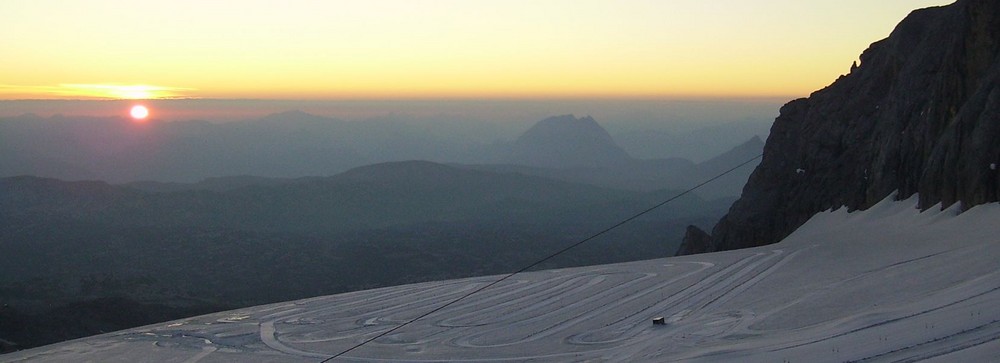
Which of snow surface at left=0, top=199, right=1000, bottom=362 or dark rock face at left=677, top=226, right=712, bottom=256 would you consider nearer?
snow surface at left=0, top=199, right=1000, bottom=362

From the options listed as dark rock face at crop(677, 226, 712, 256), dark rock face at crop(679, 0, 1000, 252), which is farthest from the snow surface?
dark rock face at crop(677, 226, 712, 256)

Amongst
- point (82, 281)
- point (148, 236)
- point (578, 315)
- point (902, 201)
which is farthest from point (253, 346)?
point (148, 236)

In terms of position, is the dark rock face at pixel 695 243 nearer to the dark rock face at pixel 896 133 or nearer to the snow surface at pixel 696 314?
the dark rock face at pixel 896 133

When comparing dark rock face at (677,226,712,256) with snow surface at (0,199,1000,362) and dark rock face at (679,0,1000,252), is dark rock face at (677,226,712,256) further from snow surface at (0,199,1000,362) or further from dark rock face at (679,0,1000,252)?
snow surface at (0,199,1000,362)

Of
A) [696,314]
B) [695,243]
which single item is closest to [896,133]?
[695,243]

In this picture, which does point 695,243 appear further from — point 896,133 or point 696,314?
point 696,314

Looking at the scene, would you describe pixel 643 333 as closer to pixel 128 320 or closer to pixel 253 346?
pixel 253 346
